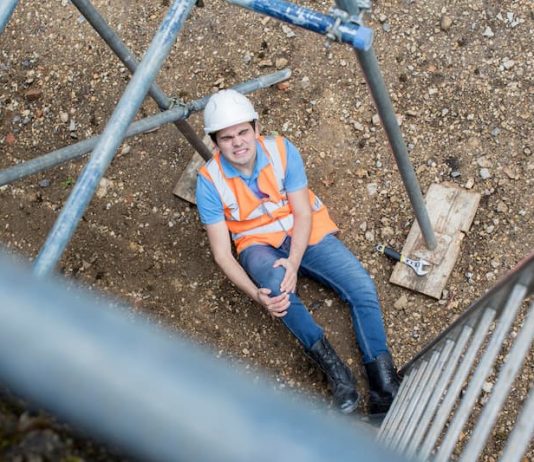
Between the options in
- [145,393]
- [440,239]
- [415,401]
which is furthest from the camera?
[440,239]

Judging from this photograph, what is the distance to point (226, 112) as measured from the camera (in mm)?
3428

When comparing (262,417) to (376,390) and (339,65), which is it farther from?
(339,65)

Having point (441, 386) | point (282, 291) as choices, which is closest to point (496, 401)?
point (441, 386)

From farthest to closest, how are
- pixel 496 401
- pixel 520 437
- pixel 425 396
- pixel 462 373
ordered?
pixel 425 396 → pixel 462 373 → pixel 496 401 → pixel 520 437

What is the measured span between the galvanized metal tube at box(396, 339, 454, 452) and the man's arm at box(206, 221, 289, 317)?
3.43 ft

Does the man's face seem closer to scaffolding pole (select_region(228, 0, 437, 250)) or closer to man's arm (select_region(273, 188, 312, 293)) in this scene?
man's arm (select_region(273, 188, 312, 293))

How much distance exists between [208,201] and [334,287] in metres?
0.87

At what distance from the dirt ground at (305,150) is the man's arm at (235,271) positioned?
0.48 m

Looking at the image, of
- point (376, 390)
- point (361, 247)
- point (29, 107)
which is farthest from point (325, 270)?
point (29, 107)

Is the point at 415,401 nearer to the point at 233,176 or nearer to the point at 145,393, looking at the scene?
the point at 233,176

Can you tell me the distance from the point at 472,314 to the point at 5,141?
357 cm

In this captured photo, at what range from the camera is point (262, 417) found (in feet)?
3.20

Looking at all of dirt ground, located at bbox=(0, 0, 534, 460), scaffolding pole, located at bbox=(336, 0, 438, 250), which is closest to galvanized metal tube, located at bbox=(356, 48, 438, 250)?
scaffolding pole, located at bbox=(336, 0, 438, 250)

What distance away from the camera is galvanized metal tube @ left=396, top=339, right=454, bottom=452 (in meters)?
2.69
